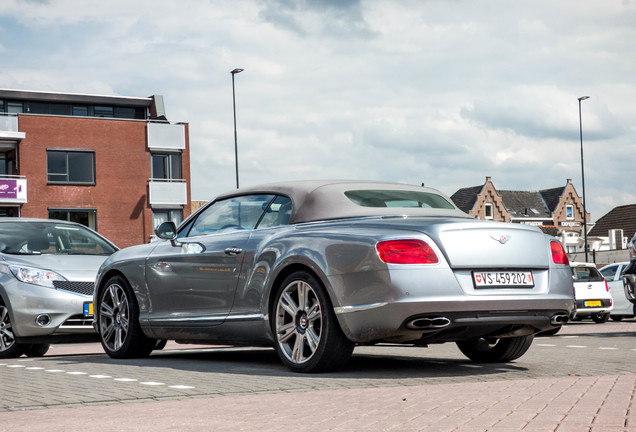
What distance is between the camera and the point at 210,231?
8492mm

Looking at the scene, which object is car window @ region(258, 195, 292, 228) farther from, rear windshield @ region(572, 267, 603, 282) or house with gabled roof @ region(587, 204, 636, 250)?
house with gabled roof @ region(587, 204, 636, 250)

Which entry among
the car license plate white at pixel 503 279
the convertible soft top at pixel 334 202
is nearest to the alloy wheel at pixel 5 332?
the convertible soft top at pixel 334 202

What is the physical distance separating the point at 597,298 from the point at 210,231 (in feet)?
44.4

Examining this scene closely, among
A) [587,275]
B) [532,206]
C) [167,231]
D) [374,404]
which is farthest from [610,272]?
[532,206]

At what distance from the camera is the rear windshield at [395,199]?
780 cm

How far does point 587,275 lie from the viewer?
21.1m

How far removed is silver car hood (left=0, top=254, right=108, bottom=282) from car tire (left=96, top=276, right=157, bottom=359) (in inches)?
44.3

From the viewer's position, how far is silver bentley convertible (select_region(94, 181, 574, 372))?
674cm

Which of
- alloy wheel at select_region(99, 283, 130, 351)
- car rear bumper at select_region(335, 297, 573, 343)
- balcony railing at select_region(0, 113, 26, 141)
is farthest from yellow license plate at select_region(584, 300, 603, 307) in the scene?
balcony railing at select_region(0, 113, 26, 141)

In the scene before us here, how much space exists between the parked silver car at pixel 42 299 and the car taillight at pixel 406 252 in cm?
460

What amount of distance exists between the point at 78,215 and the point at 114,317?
38.7 meters

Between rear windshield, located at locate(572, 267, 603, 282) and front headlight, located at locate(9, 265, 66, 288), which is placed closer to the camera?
front headlight, located at locate(9, 265, 66, 288)

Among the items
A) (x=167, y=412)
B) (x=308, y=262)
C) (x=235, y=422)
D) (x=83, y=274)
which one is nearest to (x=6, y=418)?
(x=167, y=412)

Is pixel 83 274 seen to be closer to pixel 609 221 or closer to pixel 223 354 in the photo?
pixel 223 354
